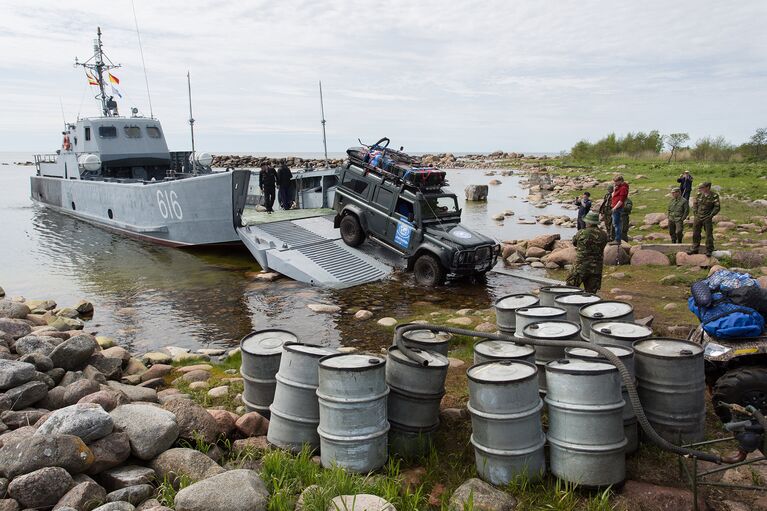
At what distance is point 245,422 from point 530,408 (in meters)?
2.56

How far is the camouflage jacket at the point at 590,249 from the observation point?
30.4 ft

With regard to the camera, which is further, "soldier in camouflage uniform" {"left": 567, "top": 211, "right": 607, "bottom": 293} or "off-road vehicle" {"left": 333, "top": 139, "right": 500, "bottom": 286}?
"off-road vehicle" {"left": 333, "top": 139, "right": 500, "bottom": 286}

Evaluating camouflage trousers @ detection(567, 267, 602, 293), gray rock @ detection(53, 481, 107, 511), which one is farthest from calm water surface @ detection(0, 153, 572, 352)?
gray rock @ detection(53, 481, 107, 511)

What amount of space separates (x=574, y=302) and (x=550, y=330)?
3.50ft

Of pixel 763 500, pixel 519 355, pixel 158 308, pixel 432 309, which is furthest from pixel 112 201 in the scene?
pixel 763 500

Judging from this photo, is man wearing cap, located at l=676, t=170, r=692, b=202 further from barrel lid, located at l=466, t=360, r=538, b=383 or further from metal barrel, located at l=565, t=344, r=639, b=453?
barrel lid, located at l=466, t=360, r=538, b=383

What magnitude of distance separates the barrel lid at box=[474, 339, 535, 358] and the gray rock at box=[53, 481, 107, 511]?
121 inches

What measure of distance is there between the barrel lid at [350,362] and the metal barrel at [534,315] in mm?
1638

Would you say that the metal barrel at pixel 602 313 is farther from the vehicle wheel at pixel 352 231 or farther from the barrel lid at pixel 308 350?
the vehicle wheel at pixel 352 231

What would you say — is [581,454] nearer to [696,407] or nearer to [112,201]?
[696,407]

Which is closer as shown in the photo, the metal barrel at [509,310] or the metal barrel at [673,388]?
the metal barrel at [673,388]

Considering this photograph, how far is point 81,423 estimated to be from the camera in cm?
433

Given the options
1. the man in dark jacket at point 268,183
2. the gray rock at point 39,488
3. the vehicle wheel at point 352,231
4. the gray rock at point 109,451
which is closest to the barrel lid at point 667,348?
the gray rock at point 109,451

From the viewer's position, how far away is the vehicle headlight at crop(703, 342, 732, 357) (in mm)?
5312
